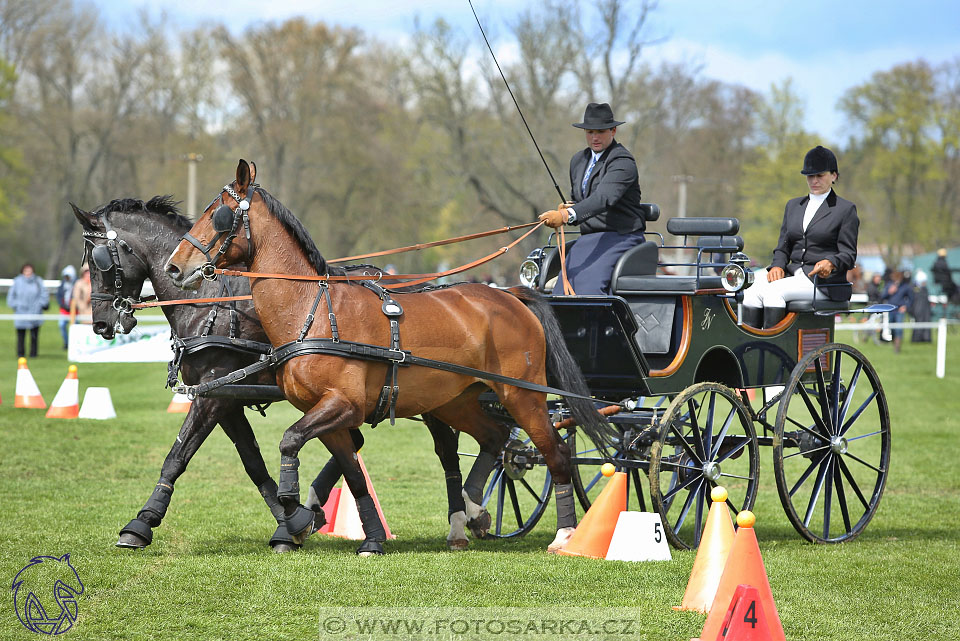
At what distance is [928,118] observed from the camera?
1777 inches

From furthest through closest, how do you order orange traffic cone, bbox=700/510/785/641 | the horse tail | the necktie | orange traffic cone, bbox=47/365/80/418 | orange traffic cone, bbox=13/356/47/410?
1. orange traffic cone, bbox=13/356/47/410
2. orange traffic cone, bbox=47/365/80/418
3. the necktie
4. the horse tail
5. orange traffic cone, bbox=700/510/785/641

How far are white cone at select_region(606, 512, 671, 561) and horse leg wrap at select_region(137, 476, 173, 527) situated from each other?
8.66ft

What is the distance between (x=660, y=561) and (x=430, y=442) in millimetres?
6452

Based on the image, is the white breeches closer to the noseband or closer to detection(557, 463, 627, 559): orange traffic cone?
detection(557, 463, 627, 559): orange traffic cone

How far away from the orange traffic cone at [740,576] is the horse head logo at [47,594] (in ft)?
9.04

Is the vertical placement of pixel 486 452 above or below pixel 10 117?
below

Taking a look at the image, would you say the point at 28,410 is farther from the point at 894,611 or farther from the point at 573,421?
the point at 894,611

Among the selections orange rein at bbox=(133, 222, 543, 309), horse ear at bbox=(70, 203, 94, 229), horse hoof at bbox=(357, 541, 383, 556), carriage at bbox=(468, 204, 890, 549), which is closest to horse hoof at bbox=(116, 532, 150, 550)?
horse hoof at bbox=(357, 541, 383, 556)

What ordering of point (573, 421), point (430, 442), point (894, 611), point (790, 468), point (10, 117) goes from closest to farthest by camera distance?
point (894, 611) → point (573, 421) → point (790, 468) → point (430, 442) → point (10, 117)

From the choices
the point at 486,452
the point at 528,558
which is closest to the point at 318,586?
the point at 528,558

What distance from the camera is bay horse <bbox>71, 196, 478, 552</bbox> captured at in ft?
20.8

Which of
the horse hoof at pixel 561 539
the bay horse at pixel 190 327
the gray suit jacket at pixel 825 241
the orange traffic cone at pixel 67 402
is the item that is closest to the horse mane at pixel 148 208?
the bay horse at pixel 190 327

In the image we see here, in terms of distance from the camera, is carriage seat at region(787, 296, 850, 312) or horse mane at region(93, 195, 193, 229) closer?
horse mane at region(93, 195, 193, 229)

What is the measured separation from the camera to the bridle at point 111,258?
6.54 meters
